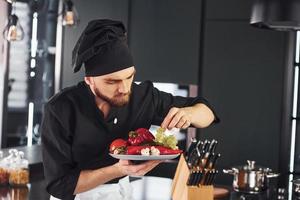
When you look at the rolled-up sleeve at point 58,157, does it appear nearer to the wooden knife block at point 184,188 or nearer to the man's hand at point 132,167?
the man's hand at point 132,167

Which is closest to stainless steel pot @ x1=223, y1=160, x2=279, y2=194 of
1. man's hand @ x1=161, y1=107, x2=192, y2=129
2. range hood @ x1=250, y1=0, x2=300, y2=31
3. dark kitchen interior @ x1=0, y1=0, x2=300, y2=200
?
range hood @ x1=250, y1=0, x2=300, y2=31

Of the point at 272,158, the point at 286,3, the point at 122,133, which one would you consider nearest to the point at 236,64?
the point at 272,158

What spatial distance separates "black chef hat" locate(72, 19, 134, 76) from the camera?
199 cm

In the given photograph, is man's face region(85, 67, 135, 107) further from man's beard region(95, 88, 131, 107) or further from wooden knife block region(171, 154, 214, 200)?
wooden knife block region(171, 154, 214, 200)

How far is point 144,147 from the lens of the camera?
81.7 inches

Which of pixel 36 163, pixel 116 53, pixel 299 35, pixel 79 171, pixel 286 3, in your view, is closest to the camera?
pixel 116 53

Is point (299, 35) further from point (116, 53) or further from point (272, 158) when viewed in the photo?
point (116, 53)

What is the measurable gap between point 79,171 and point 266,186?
5.61ft

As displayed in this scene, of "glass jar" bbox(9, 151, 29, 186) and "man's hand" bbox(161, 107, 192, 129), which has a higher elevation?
"man's hand" bbox(161, 107, 192, 129)

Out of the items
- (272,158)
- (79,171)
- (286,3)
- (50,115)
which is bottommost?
(272,158)

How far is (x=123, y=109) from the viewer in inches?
88.0

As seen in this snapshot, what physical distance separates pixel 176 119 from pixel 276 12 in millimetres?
1631

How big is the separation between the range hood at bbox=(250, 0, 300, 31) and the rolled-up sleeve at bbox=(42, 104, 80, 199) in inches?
66.4

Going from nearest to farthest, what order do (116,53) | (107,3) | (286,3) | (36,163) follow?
(116,53) → (286,3) → (36,163) → (107,3)
